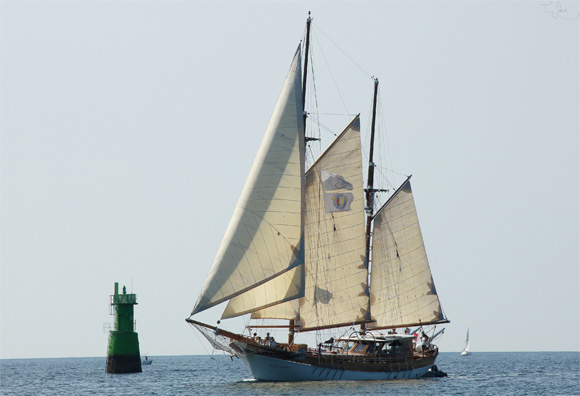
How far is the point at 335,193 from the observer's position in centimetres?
5956

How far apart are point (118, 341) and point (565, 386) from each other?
115 feet

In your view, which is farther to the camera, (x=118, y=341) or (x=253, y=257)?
(x=118, y=341)

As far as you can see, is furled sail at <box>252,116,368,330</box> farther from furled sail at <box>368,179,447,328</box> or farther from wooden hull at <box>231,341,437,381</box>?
furled sail at <box>368,179,447,328</box>

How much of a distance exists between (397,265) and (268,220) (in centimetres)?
1617

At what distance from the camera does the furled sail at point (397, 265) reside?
212ft

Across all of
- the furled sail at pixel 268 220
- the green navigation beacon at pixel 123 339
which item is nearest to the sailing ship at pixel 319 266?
the furled sail at pixel 268 220

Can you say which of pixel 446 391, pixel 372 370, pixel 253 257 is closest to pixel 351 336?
pixel 372 370

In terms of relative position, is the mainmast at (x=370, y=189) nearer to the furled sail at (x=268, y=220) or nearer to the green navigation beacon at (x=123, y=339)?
the furled sail at (x=268, y=220)

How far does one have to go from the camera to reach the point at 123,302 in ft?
249

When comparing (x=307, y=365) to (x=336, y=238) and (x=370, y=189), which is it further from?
(x=370, y=189)

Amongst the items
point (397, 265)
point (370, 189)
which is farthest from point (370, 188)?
point (397, 265)

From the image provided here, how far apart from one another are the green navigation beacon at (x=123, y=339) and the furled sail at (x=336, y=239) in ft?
72.5

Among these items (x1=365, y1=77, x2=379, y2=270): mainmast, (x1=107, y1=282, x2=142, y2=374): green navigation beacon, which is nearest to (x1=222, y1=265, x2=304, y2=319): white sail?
(x1=365, y1=77, x2=379, y2=270): mainmast

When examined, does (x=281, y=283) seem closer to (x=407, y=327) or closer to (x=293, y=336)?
(x=293, y=336)
